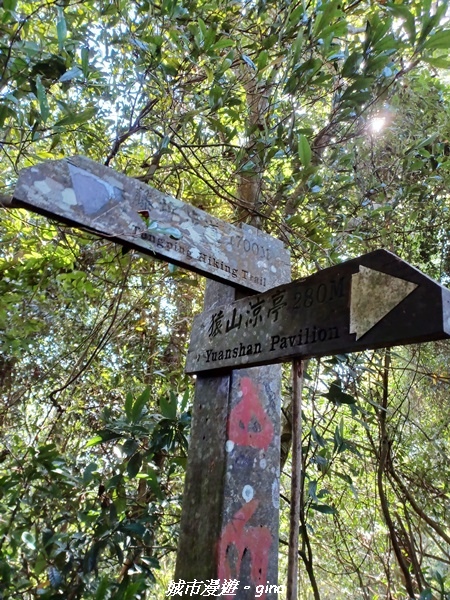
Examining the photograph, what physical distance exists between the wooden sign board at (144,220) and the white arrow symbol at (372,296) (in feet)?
1.37

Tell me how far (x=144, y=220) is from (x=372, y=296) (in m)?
0.53

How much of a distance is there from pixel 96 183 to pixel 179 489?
1787 millimetres

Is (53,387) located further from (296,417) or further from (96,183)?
(296,417)

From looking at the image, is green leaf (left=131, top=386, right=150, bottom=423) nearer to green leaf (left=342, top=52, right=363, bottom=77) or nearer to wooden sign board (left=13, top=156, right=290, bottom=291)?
wooden sign board (left=13, top=156, right=290, bottom=291)

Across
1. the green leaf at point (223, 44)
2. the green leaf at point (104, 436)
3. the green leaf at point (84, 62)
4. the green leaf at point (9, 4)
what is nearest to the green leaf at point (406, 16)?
the green leaf at point (223, 44)

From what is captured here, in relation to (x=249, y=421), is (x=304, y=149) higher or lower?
higher

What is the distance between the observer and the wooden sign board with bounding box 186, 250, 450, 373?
68cm

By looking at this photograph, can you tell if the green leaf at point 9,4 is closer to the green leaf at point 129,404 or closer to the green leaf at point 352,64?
the green leaf at point 352,64

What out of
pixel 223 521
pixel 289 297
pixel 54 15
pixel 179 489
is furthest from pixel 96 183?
pixel 179 489

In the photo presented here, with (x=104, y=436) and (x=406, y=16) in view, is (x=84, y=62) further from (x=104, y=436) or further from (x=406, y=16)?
(x=104, y=436)

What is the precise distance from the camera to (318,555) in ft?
11.1

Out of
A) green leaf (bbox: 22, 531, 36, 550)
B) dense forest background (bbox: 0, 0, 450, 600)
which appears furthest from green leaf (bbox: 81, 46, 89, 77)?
green leaf (bbox: 22, 531, 36, 550)

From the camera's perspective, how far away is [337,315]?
2.65 ft

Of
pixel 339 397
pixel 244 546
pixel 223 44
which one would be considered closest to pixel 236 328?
pixel 244 546
